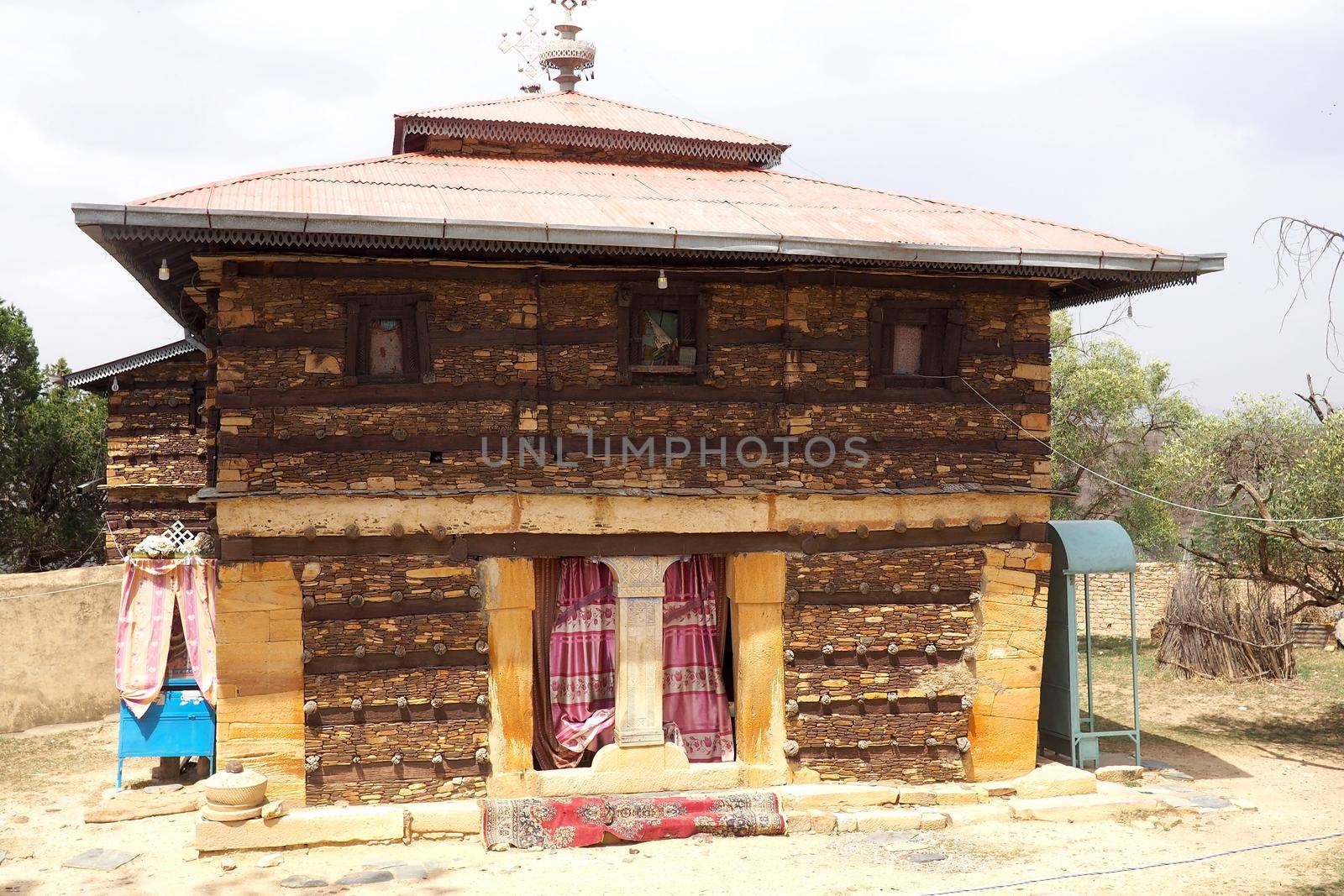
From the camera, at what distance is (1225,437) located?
19141 mm

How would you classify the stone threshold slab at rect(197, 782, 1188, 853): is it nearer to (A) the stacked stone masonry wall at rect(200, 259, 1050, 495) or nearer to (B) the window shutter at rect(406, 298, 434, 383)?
(A) the stacked stone masonry wall at rect(200, 259, 1050, 495)

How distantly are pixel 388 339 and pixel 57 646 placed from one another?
26.0 feet

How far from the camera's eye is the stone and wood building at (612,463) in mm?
9992

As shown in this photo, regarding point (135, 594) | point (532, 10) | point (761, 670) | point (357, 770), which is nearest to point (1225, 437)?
point (761, 670)

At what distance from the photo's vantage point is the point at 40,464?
83.1 ft

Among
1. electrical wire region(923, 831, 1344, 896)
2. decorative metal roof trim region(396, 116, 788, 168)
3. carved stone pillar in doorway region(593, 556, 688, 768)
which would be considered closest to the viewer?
electrical wire region(923, 831, 1344, 896)

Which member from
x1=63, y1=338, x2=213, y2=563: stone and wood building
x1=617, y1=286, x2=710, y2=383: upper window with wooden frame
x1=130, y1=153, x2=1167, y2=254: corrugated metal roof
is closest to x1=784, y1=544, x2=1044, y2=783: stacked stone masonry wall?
x1=617, y1=286, x2=710, y2=383: upper window with wooden frame

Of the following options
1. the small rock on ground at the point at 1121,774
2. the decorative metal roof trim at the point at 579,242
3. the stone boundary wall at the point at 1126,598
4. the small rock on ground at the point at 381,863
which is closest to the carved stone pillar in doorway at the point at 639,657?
the small rock on ground at the point at 381,863

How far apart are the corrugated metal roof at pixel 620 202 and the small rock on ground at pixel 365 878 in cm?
549

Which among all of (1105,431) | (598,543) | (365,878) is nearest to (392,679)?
(365,878)

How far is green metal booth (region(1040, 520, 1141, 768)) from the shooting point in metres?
11.8

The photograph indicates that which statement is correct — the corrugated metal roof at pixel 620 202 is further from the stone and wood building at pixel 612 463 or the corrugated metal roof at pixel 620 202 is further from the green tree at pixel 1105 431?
the green tree at pixel 1105 431

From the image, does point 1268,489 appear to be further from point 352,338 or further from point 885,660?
point 352,338

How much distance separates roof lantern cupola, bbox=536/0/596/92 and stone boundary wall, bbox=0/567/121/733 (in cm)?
924
